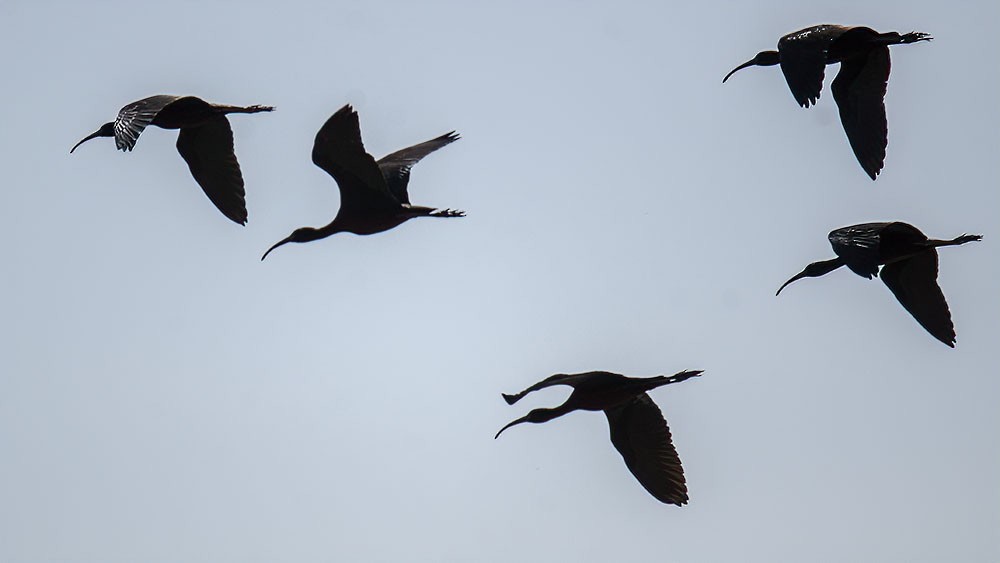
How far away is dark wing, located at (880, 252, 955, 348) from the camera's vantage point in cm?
2959

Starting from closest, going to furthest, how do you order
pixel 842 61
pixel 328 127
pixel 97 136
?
pixel 328 127 < pixel 842 61 < pixel 97 136

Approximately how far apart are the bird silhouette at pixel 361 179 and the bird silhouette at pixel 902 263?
623 cm

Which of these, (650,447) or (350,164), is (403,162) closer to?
(350,164)

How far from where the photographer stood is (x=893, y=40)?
2970cm

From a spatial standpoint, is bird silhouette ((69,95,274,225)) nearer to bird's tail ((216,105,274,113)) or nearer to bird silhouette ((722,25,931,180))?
bird's tail ((216,105,274,113))

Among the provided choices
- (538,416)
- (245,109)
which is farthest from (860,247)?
(245,109)

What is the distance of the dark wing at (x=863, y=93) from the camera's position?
98.7 ft

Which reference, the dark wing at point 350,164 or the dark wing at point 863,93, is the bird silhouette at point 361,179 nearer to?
the dark wing at point 350,164

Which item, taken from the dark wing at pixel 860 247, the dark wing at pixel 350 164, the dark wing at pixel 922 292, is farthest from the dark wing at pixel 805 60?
the dark wing at pixel 350 164

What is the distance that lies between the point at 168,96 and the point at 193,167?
80.9 inches

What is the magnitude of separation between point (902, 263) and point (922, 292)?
0.60 m

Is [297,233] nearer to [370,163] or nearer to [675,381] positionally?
[370,163]

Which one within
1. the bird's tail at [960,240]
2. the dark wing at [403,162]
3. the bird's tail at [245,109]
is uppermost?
the bird's tail at [245,109]

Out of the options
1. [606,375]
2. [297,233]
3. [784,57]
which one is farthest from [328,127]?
[784,57]
